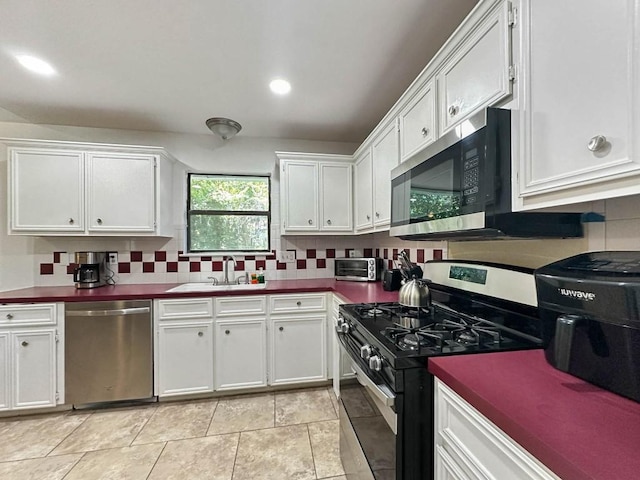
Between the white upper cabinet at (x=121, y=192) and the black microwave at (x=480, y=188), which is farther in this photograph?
the white upper cabinet at (x=121, y=192)

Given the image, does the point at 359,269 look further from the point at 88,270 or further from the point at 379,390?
the point at 88,270

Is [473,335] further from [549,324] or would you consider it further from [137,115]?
[137,115]

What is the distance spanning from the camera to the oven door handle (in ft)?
3.12

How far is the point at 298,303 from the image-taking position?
260 centimetres

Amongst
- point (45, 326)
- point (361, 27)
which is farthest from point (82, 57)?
point (45, 326)

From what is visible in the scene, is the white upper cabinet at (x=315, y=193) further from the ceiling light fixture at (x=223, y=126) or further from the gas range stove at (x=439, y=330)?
the gas range stove at (x=439, y=330)

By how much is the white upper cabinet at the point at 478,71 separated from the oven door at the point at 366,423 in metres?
1.07

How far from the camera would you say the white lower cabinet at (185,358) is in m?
2.38

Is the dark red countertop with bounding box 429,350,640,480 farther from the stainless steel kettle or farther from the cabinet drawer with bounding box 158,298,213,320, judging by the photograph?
the cabinet drawer with bounding box 158,298,213,320

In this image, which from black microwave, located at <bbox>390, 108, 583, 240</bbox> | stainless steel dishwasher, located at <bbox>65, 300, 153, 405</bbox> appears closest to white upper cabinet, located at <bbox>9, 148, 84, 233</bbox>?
stainless steel dishwasher, located at <bbox>65, 300, 153, 405</bbox>

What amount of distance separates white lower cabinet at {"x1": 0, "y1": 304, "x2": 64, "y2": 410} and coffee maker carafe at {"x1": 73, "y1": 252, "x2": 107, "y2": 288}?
0.42 metres

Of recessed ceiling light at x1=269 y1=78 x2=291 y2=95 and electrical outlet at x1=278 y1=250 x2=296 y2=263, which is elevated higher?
recessed ceiling light at x1=269 y1=78 x2=291 y2=95

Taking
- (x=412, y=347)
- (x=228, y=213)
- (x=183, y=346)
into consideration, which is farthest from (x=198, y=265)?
(x=412, y=347)

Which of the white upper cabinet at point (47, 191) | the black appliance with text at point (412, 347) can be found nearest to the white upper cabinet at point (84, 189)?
the white upper cabinet at point (47, 191)
